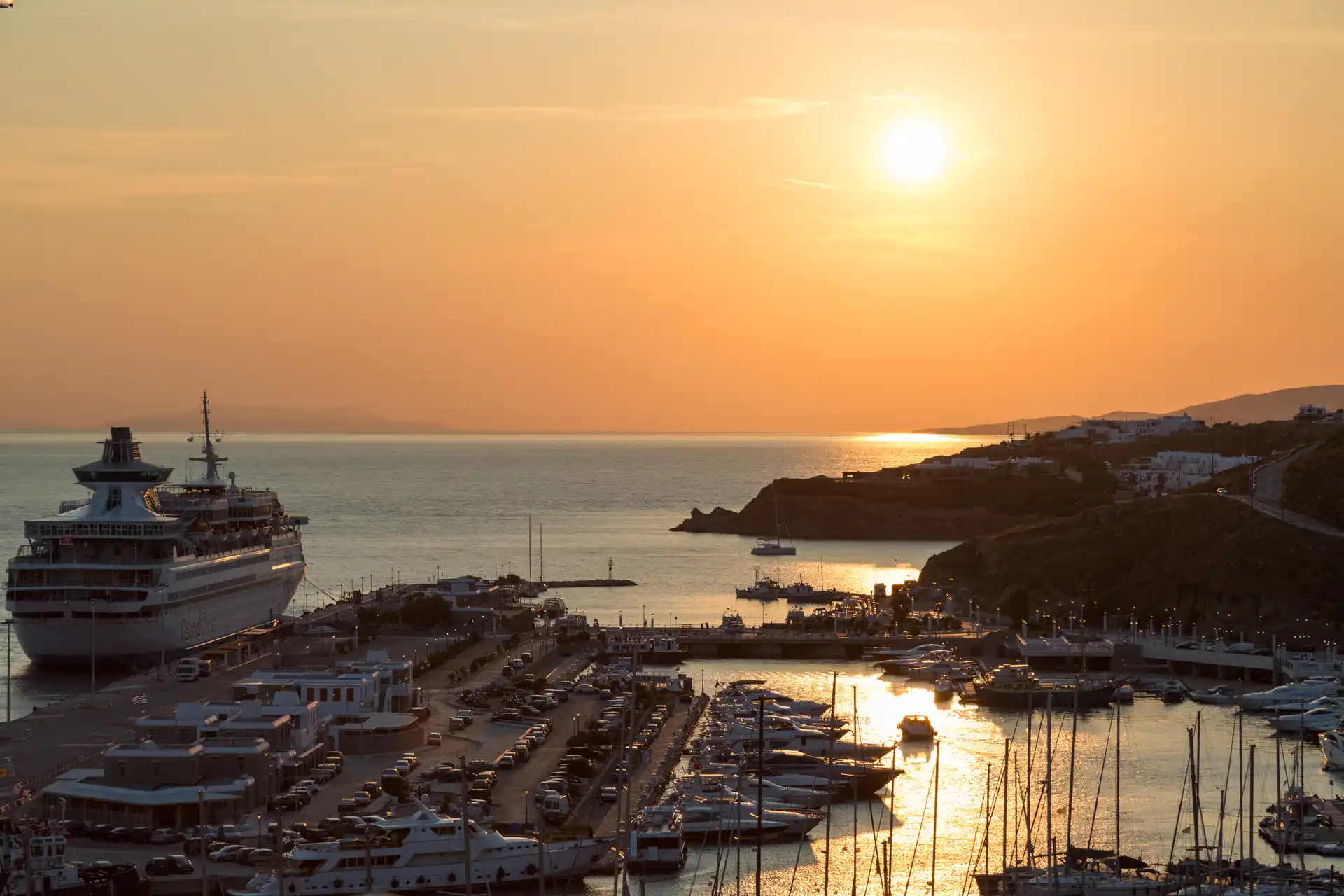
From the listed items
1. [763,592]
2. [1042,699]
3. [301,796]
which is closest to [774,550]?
[763,592]

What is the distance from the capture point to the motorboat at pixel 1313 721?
143 feet

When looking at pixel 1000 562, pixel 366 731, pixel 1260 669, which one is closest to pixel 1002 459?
pixel 1000 562

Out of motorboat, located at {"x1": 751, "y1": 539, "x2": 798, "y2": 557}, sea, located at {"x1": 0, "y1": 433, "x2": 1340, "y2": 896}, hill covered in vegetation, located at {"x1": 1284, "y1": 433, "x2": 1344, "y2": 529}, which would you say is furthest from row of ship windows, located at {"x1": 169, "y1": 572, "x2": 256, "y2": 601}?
motorboat, located at {"x1": 751, "y1": 539, "x2": 798, "y2": 557}

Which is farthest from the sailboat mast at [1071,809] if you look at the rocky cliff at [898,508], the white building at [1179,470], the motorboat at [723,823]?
the rocky cliff at [898,508]

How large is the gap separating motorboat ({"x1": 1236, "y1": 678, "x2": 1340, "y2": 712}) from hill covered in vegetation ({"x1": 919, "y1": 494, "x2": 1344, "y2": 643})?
11.5m

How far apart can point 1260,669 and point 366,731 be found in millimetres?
30319

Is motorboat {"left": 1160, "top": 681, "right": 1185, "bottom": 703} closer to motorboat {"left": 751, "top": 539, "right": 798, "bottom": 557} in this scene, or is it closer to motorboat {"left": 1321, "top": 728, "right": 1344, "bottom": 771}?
motorboat {"left": 1321, "top": 728, "right": 1344, "bottom": 771}

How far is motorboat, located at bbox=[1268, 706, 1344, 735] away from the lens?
143 ft

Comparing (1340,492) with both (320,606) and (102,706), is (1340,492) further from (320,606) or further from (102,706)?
(102,706)

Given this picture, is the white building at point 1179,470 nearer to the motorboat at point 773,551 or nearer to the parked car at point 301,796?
the motorboat at point 773,551

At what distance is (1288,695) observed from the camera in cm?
4806

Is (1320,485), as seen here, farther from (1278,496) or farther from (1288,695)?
(1288,695)

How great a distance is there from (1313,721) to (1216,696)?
671 centimetres

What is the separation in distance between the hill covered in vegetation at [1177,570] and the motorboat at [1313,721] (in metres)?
15.7
